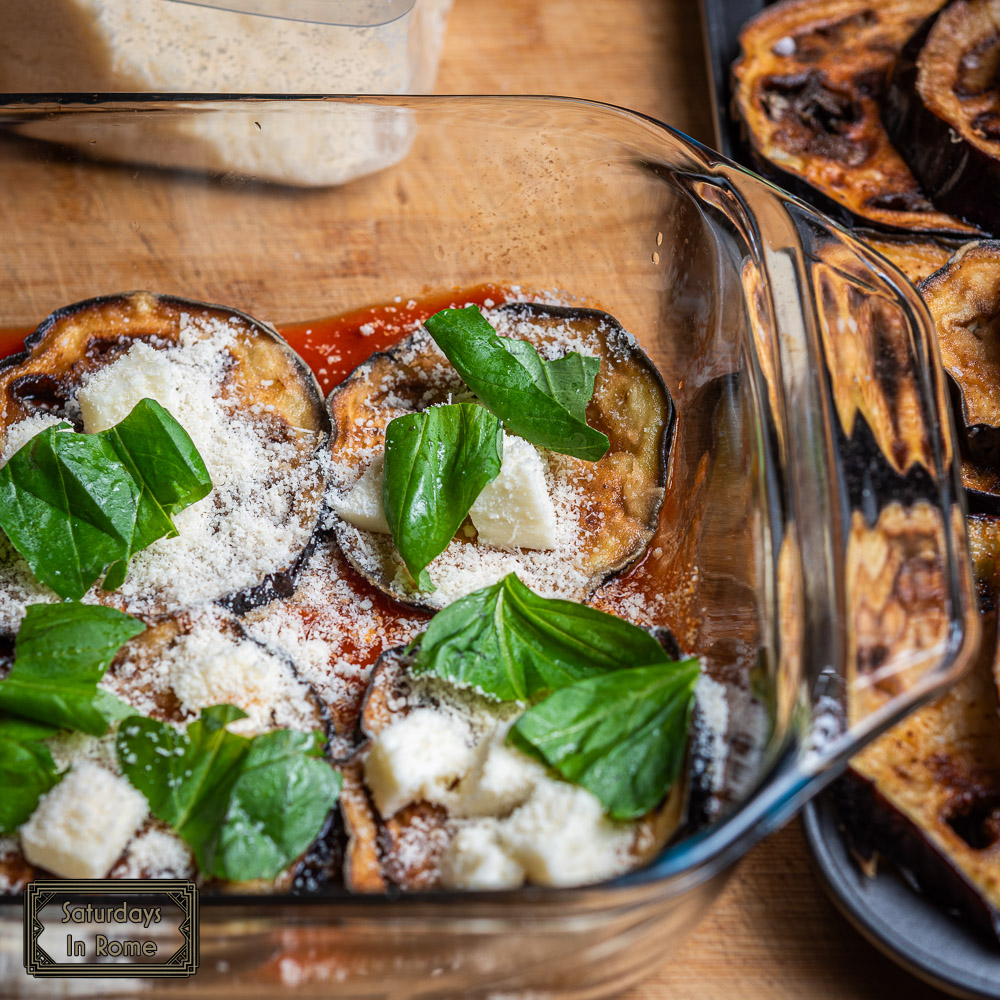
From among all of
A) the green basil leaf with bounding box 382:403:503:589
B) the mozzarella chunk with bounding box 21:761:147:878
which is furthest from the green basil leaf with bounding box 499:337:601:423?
the mozzarella chunk with bounding box 21:761:147:878

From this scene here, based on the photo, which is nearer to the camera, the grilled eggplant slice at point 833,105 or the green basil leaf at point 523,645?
the green basil leaf at point 523,645

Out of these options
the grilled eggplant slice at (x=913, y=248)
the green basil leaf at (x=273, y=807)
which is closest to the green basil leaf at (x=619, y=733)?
the green basil leaf at (x=273, y=807)

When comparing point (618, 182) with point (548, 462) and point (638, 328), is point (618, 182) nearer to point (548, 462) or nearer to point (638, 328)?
point (638, 328)

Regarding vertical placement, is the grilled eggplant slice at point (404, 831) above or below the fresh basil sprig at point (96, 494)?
below

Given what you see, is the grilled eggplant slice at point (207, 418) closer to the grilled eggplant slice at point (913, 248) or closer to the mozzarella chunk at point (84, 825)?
the mozzarella chunk at point (84, 825)

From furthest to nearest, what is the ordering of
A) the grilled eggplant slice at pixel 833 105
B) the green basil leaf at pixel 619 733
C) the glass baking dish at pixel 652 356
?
the grilled eggplant slice at pixel 833 105 → the green basil leaf at pixel 619 733 → the glass baking dish at pixel 652 356

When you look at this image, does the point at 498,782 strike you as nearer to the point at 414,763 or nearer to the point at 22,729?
the point at 414,763

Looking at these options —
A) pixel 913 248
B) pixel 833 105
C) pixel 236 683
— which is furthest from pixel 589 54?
pixel 236 683
